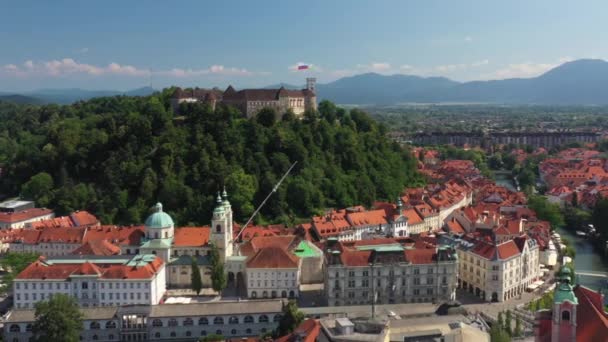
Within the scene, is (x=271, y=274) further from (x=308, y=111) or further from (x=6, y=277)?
(x=308, y=111)

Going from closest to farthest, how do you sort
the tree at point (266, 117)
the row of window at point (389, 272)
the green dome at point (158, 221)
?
the row of window at point (389, 272) → the green dome at point (158, 221) → the tree at point (266, 117)

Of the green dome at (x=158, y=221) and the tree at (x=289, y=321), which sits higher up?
the green dome at (x=158, y=221)

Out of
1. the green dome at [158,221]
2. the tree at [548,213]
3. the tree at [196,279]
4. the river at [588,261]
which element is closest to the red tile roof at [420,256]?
the river at [588,261]

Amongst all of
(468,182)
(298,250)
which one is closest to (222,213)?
(298,250)

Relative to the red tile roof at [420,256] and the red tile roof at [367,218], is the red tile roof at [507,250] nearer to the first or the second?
the red tile roof at [420,256]

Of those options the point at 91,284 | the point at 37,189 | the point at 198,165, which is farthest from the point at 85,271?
the point at 37,189

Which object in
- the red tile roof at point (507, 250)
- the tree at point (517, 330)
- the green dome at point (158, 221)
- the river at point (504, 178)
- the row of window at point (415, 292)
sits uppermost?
the green dome at point (158, 221)

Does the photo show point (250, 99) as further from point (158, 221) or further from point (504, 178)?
point (504, 178)
